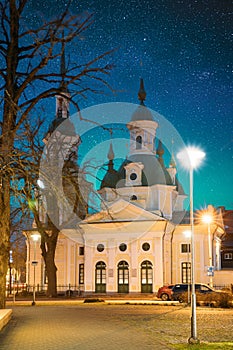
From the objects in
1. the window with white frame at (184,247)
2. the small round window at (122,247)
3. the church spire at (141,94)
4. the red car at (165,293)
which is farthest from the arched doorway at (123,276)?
the church spire at (141,94)

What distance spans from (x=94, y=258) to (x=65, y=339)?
37.1 metres

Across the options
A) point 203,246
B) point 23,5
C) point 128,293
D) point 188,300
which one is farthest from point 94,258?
point 23,5

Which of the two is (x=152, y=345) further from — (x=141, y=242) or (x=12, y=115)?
(x=141, y=242)

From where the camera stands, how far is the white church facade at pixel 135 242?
4919cm

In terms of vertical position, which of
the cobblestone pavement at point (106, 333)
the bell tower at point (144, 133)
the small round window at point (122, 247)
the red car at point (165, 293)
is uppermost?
the bell tower at point (144, 133)

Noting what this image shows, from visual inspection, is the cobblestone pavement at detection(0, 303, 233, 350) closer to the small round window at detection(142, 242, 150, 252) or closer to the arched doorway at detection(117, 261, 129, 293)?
the small round window at detection(142, 242, 150, 252)

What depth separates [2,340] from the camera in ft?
45.4

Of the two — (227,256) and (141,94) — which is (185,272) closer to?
(141,94)

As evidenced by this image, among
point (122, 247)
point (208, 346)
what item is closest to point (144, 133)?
point (122, 247)

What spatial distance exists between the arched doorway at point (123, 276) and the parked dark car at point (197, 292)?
10.7 meters

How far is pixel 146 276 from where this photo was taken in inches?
1934

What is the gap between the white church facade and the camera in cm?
4919

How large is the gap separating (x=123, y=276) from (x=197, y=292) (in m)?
15.4

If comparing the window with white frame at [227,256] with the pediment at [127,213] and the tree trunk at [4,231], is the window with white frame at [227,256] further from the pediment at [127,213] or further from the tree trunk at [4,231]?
the tree trunk at [4,231]
